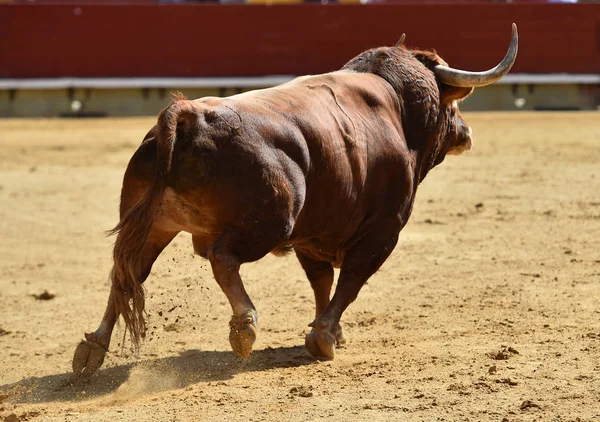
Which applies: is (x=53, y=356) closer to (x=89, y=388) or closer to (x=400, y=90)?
(x=89, y=388)

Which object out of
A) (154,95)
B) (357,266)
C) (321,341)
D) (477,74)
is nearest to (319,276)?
(357,266)

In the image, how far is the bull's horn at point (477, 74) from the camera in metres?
4.77

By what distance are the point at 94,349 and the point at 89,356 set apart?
3 centimetres

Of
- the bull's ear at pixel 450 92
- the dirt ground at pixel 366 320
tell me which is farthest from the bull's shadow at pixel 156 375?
the bull's ear at pixel 450 92

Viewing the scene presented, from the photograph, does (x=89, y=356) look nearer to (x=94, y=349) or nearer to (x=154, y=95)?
(x=94, y=349)

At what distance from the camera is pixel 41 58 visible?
15531mm

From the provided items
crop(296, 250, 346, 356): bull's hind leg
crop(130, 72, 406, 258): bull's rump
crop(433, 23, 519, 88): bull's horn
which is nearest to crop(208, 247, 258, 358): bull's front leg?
crop(130, 72, 406, 258): bull's rump

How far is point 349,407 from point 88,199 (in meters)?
5.82

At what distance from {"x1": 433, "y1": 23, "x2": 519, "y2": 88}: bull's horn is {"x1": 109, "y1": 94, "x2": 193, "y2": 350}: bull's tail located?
1667mm

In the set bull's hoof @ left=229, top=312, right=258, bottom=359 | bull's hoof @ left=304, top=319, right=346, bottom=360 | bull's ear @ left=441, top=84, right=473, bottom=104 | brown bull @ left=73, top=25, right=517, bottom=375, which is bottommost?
bull's hoof @ left=304, top=319, right=346, bottom=360

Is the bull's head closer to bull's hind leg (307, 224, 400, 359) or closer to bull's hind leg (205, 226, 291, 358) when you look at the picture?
bull's hind leg (307, 224, 400, 359)

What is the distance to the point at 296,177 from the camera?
388cm

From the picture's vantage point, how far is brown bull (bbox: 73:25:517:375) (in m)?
3.67

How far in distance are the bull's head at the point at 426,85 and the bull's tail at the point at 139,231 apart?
54.8 inches
